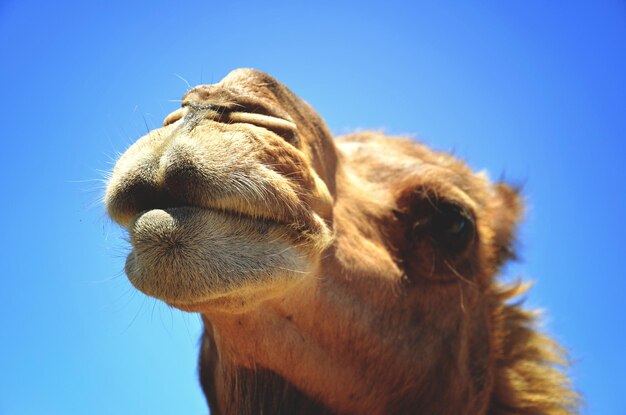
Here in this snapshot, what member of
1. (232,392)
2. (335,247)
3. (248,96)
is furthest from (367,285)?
(248,96)

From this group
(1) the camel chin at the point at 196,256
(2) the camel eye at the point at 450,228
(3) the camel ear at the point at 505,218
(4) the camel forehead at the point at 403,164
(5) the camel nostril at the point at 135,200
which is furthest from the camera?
(3) the camel ear at the point at 505,218

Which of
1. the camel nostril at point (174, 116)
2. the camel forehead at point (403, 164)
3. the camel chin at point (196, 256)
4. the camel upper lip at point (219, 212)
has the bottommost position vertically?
the camel chin at point (196, 256)

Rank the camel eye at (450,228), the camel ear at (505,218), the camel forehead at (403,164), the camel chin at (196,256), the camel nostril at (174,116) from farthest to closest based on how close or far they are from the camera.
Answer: the camel ear at (505,218) → the camel forehead at (403,164) → the camel eye at (450,228) → the camel nostril at (174,116) → the camel chin at (196,256)

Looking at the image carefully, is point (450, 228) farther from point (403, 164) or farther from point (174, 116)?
point (174, 116)

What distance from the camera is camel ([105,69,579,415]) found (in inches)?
90.2

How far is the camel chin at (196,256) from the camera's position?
221 centimetres

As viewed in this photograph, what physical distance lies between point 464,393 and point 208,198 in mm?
2504

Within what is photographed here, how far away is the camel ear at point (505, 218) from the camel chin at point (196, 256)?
2.92m

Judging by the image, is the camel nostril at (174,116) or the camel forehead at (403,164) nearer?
the camel nostril at (174,116)

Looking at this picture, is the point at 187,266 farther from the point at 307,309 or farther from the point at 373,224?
the point at 373,224

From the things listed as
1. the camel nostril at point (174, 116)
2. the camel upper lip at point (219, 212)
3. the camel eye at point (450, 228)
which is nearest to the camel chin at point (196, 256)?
the camel upper lip at point (219, 212)

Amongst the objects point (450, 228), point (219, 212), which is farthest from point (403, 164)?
point (219, 212)

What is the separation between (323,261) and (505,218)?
2.25 metres

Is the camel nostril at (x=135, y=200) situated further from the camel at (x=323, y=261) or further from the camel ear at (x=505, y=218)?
the camel ear at (x=505, y=218)
